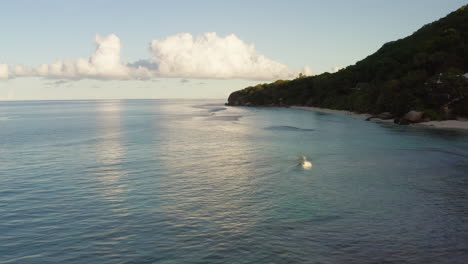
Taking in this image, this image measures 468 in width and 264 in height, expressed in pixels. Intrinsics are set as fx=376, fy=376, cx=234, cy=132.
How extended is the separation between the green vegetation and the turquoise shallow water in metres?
41.9

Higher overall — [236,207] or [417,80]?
[417,80]

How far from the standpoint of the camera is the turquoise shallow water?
17641 mm

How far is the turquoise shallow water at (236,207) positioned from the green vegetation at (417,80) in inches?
1649

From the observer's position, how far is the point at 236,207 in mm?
24875

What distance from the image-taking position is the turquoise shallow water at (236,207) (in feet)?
57.9

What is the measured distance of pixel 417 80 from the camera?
9588cm

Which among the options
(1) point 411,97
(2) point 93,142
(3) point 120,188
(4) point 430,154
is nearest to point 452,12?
(1) point 411,97

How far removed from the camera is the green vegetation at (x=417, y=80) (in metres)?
85.0

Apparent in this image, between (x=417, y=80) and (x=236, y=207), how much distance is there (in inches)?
3418

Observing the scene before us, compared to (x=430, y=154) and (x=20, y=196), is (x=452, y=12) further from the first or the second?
(x=20, y=196)

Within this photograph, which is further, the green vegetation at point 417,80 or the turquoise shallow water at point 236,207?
the green vegetation at point 417,80

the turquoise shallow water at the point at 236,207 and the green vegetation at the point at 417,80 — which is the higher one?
the green vegetation at the point at 417,80

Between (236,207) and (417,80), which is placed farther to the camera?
(417,80)

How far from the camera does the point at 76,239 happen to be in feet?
63.7
